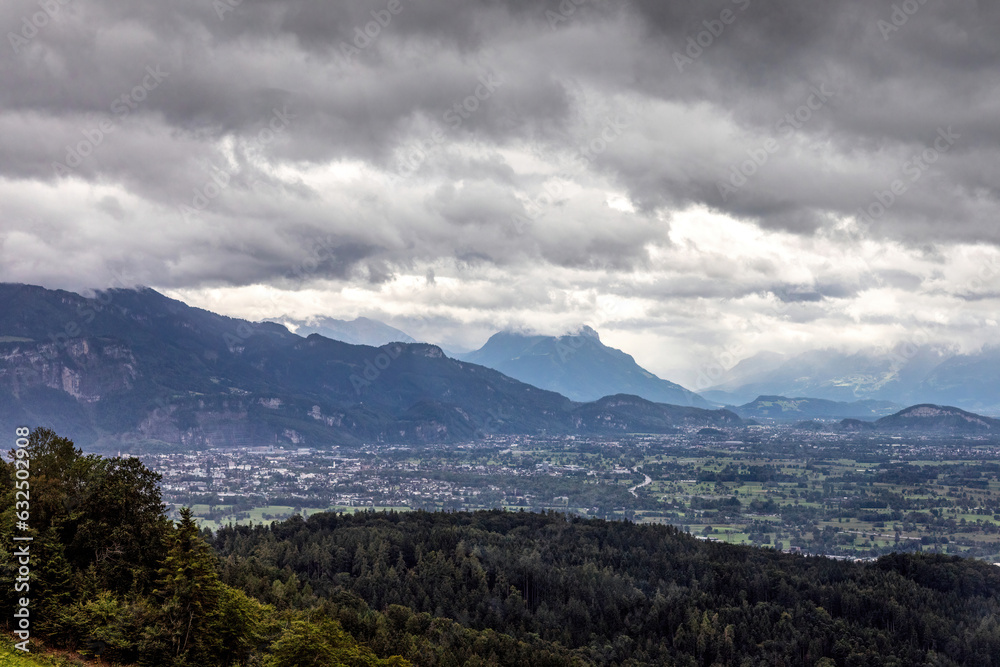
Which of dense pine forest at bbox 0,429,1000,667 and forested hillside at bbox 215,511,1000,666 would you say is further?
forested hillside at bbox 215,511,1000,666

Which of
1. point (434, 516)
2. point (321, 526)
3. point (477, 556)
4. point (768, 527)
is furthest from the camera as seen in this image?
point (768, 527)

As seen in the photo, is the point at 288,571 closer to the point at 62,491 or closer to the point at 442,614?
the point at 442,614

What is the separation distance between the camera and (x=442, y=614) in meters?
96.1

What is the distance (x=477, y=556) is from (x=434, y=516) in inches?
1197

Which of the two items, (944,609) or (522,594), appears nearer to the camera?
(944,609)

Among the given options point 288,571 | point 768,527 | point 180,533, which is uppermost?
point 180,533

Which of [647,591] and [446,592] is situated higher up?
[446,592]

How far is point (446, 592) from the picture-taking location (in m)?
103

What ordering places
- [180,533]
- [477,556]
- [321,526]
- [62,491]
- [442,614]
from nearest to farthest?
1. [180,533]
2. [62,491]
3. [442,614]
4. [477,556]
5. [321,526]

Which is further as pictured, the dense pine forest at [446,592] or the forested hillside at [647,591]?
the forested hillside at [647,591]

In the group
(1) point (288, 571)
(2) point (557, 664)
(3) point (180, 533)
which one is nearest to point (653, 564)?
(2) point (557, 664)

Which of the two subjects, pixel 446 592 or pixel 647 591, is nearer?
pixel 446 592

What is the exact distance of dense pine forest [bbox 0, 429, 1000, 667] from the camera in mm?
48156

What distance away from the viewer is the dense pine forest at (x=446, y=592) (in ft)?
158
